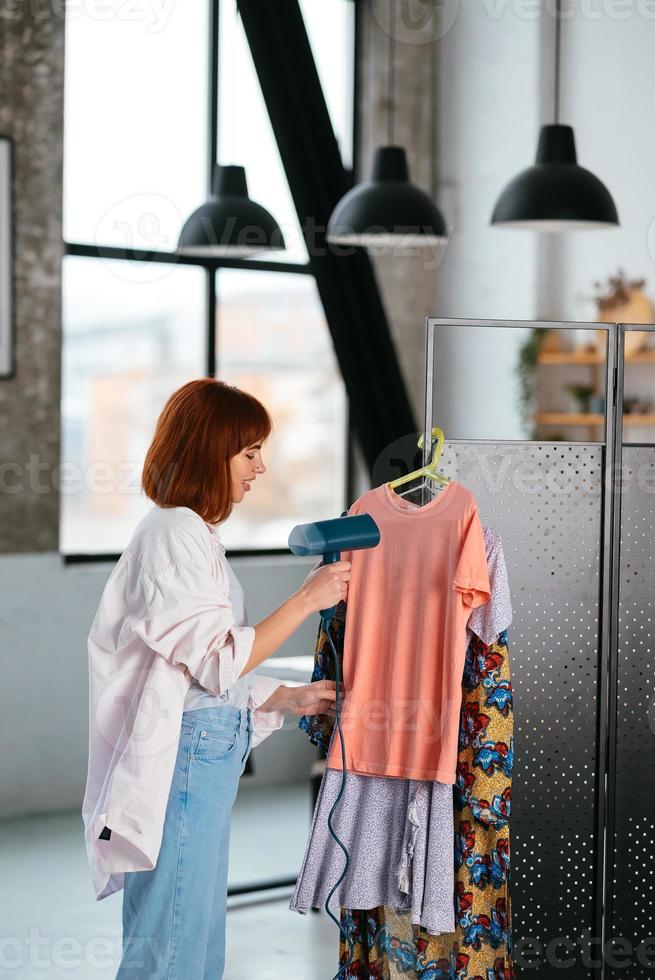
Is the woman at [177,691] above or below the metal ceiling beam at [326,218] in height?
below

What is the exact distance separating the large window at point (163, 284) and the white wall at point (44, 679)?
0.23m

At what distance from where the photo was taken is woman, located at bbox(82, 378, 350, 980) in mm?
2070

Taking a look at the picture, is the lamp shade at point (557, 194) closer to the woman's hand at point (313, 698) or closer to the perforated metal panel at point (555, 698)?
the perforated metal panel at point (555, 698)

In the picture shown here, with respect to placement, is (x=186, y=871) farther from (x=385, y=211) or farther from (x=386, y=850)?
(x=385, y=211)

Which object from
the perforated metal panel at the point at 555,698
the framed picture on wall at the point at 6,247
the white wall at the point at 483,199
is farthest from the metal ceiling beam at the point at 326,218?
the perforated metal panel at the point at 555,698

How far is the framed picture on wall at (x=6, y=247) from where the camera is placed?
4.89 m

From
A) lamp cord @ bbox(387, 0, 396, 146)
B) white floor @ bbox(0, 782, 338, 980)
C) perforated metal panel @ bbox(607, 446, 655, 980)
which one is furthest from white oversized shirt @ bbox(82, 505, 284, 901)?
lamp cord @ bbox(387, 0, 396, 146)

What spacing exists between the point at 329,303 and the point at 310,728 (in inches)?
92.6

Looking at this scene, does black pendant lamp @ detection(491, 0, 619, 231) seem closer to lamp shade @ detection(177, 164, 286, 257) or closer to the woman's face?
lamp shade @ detection(177, 164, 286, 257)

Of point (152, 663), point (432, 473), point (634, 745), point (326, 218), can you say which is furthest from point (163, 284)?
point (152, 663)

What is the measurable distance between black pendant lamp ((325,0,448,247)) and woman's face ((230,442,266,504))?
2153 millimetres

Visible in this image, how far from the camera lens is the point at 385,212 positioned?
4246mm

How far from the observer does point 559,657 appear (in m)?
2.79

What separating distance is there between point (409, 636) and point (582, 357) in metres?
3.69
